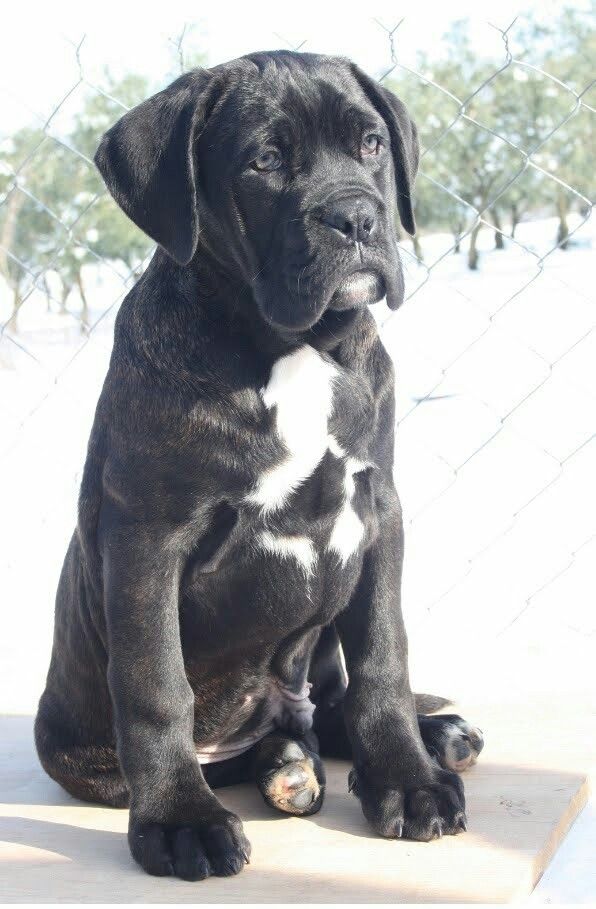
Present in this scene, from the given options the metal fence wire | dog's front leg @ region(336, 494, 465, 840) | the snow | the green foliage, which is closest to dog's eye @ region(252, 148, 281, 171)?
dog's front leg @ region(336, 494, 465, 840)

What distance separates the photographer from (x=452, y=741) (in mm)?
2668

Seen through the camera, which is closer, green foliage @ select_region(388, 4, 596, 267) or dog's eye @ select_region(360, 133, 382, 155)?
dog's eye @ select_region(360, 133, 382, 155)

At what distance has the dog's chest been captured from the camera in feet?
7.65

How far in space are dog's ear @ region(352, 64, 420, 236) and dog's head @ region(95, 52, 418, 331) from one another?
107mm

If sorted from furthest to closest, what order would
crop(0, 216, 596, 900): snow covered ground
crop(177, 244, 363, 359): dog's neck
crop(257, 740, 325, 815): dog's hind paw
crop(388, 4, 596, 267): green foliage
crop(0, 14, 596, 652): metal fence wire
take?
crop(388, 4, 596, 267): green foliage → crop(0, 14, 596, 652): metal fence wire → crop(0, 216, 596, 900): snow covered ground → crop(257, 740, 325, 815): dog's hind paw → crop(177, 244, 363, 359): dog's neck

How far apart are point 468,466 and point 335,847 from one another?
3.24 m

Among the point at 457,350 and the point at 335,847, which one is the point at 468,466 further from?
the point at 335,847

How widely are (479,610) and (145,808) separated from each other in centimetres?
205

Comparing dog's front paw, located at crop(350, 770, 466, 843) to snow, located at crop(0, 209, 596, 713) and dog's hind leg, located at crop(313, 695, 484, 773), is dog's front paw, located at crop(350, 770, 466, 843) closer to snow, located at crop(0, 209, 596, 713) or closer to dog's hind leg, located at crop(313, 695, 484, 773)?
dog's hind leg, located at crop(313, 695, 484, 773)

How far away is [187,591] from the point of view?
2406mm

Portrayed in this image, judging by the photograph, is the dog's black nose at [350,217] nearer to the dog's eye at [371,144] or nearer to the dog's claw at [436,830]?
the dog's eye at [371,144]

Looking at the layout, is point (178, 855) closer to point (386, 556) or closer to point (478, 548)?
point (386, 556)

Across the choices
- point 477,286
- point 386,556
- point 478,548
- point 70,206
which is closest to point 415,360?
point 477,286

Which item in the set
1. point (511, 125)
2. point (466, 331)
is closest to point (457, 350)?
point (466, 331)
